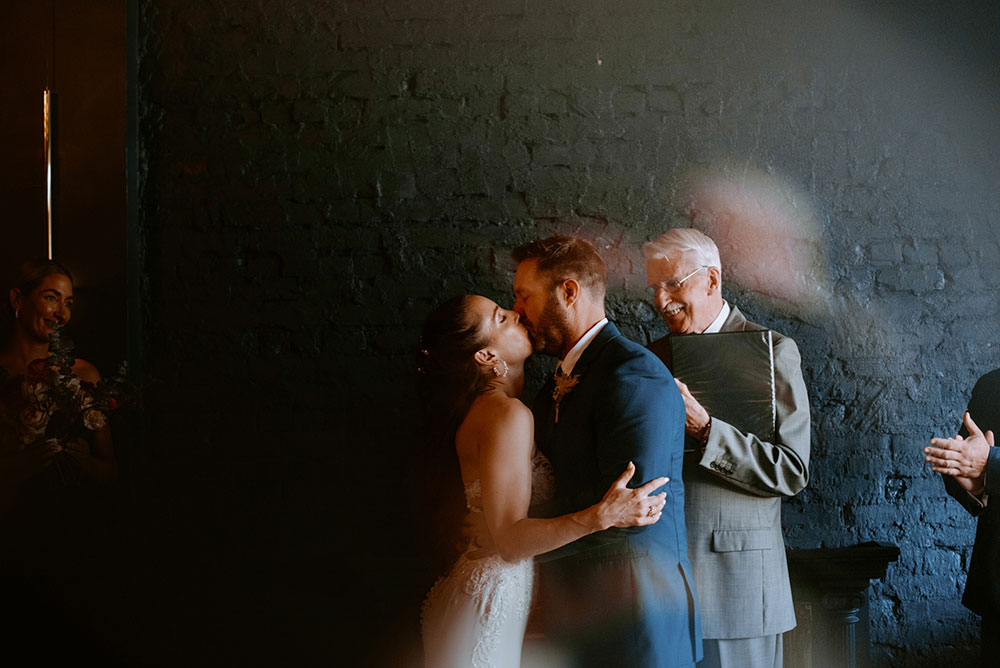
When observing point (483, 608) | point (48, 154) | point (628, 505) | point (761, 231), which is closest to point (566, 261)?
point (628, 505)

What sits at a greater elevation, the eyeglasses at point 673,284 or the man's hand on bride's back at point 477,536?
the eyeglasses at point 673,284

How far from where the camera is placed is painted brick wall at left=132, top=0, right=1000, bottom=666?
142 inches

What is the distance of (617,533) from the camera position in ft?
7.27

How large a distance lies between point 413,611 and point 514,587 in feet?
3.45

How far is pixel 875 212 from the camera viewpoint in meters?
3.67

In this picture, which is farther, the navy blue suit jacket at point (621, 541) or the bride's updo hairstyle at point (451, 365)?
the bride's updo hairstyle at point (451, 365)

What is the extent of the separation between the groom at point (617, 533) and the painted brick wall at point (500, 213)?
1.36 meters

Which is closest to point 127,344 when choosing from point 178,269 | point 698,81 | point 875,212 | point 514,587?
point 178,269

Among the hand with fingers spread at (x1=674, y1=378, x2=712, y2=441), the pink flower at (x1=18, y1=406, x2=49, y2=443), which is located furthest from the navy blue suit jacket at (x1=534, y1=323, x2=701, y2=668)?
the pink flower at (x1=18, y1=406, x2=49, y2=443)

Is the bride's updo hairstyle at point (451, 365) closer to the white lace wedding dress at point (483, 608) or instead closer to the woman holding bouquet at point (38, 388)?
the white lace wedding dress at point (483, 608)

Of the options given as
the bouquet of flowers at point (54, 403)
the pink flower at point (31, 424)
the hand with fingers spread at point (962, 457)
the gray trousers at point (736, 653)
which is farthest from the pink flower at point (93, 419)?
the hand with fingers spread at point (962, 457)

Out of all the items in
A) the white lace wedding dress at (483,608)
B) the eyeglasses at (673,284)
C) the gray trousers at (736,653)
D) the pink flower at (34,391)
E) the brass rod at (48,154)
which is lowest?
the gray trousers at (736,653)

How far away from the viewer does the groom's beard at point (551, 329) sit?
2.48 meters

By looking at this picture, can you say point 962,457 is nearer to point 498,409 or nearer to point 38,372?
point 498,409
